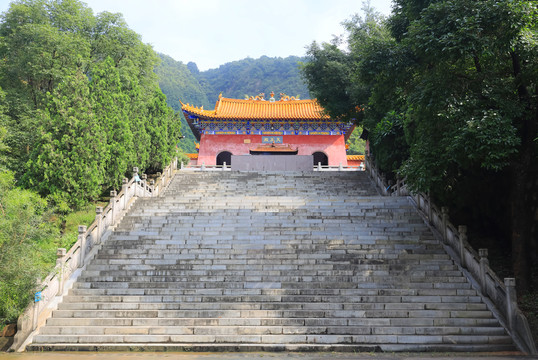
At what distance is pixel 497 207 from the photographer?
10.4 metres

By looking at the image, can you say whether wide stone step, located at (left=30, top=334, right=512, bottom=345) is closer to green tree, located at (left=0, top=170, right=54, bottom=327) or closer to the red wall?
green tree, located at (left=0, top=170, right=54, bottom=327)

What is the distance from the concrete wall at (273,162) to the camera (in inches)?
818

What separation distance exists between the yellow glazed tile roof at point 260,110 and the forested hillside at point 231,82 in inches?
901

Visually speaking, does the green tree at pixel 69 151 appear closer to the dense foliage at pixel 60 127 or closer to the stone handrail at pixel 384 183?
the dense foliage at pixel 60 127

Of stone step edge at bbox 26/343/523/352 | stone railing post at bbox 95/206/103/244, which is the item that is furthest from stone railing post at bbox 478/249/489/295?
stone railing post at bbox 95/206/103/244

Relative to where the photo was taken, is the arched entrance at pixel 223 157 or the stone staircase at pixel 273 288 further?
the arched entrance at pixel 223 157

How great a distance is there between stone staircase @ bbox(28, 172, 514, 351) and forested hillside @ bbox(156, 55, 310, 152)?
3917 centimetres

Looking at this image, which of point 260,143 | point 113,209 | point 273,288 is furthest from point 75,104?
point 260,143

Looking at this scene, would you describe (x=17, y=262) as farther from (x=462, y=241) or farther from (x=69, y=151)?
(x=462, y=241)

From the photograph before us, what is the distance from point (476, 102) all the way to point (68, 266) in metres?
8.13

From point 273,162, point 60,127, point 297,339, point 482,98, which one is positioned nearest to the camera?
point 297,339

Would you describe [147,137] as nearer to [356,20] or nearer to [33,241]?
[33,241]

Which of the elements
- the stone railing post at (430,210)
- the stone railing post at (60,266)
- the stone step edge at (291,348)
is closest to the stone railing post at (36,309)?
the stone railing post at (60,266)

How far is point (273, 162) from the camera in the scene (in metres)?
20.9
